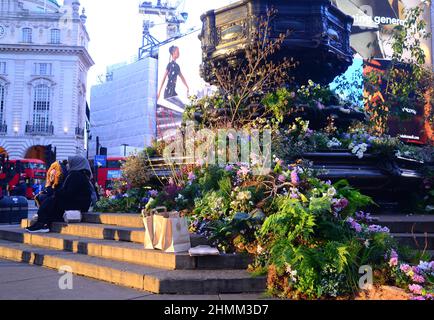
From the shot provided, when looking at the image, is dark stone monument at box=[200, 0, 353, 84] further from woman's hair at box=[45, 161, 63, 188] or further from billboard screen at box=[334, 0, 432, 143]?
billboard screen at box=[334, 0, 432, 143]

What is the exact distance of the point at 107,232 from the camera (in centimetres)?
664

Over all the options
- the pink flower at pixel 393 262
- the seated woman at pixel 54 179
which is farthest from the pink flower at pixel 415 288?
the seated woman at pixel 54 179

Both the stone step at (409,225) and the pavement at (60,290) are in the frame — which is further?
the stone step at (409,225)

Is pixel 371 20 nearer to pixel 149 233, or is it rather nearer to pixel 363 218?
pixel 363 218

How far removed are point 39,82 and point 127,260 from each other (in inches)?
2119

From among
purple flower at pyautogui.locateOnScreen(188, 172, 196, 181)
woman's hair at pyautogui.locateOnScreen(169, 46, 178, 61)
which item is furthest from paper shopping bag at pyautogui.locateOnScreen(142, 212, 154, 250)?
woman's hair at pyautogui.locateOnScreen(169, 46, 178, 61)

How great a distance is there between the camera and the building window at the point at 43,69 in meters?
54.2

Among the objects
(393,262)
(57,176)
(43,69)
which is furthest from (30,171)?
(393,262)

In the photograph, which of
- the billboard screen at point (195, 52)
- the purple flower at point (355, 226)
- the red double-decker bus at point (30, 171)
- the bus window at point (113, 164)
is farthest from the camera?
the bus window at point (113, 164)

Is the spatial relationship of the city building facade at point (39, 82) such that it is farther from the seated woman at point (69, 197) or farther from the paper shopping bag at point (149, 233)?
the paper shopping bag at point (149, 233)

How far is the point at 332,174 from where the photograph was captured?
22.4ft

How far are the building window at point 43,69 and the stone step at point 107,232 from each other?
50.9m

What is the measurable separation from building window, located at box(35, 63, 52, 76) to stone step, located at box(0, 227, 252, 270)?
51.2 meters
